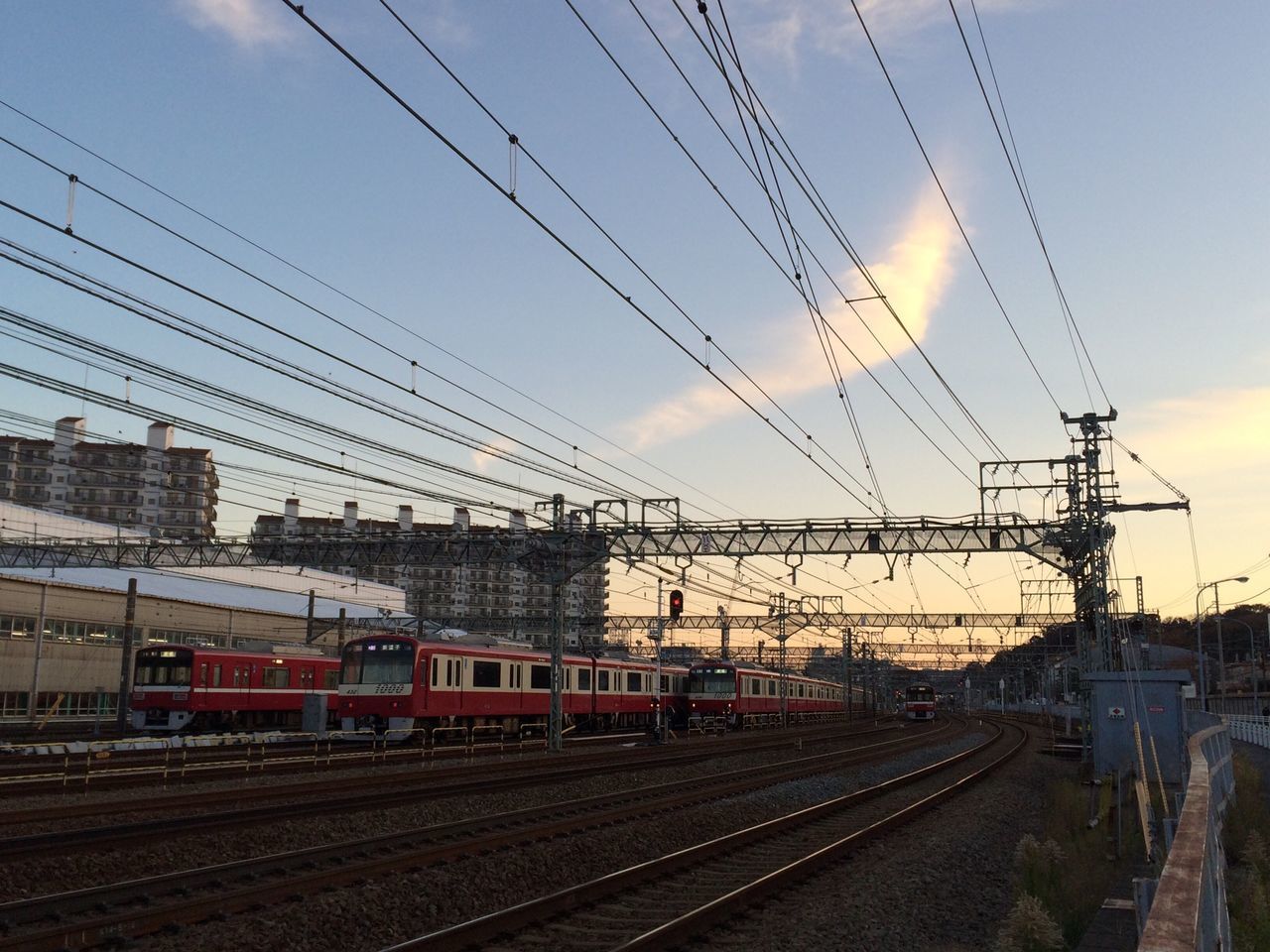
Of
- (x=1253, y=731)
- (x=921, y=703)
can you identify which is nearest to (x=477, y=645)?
(x=1253, y=731)

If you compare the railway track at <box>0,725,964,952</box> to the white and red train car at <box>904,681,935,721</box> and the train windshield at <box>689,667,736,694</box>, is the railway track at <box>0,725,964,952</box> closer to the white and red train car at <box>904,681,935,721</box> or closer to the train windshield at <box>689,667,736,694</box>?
the train windshield at <box>689,667,736,694</box>

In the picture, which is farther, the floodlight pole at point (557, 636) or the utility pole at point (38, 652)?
the utility pole at point (38, 652)

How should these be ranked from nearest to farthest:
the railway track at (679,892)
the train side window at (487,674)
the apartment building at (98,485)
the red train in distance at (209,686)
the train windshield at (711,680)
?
the railway track at (679,892) → the train side window at (487,674) → the red train in distance at (209,686) → the train windshield at (711,680) → the apartment building at (98,485)

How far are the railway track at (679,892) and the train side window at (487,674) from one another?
17.6m

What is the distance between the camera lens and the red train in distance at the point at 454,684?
3155cm

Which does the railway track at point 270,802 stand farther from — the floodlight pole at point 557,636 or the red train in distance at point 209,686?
the red train in distance at point 209,686

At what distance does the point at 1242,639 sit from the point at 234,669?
120 metres

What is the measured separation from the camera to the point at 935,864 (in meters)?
13.6

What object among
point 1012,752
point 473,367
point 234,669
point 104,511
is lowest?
point 1012,752

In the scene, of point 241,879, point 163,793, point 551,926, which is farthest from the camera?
point 163,793

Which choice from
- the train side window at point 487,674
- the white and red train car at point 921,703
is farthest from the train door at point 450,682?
the white and red train car at point 921,703

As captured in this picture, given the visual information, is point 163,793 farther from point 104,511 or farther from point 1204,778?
point 104,511

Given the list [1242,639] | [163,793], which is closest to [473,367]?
[163,793]

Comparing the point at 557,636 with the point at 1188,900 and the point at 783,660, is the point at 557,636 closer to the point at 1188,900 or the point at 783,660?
the point at 783,660
